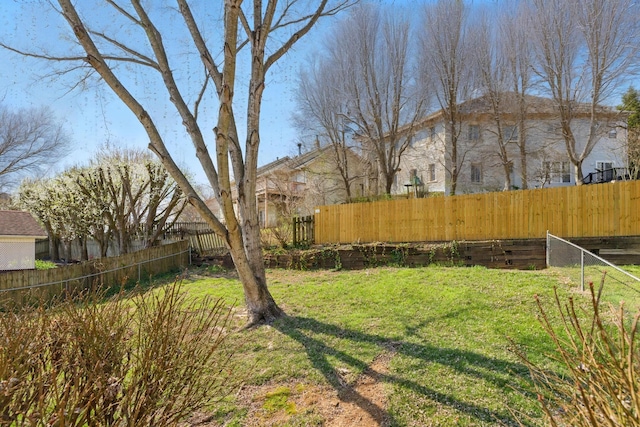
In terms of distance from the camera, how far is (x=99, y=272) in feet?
35.1

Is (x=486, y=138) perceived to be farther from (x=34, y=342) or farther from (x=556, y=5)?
(x=34, y=342)

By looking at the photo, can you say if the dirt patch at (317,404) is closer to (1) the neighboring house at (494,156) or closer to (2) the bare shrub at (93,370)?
(2) the bare shrub at (93,370)

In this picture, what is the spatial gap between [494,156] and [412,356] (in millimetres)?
19385

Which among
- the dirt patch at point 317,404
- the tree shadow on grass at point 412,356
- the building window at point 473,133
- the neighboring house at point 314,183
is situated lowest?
the dirt patch at point 317,404

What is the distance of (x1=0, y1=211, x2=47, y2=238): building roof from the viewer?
43.7 feet

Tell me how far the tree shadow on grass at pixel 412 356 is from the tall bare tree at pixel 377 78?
1317 cm

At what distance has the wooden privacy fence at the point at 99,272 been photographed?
362 inches

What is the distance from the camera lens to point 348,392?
10.7 feet

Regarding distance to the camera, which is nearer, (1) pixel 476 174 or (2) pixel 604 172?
(2) pixel 604 172

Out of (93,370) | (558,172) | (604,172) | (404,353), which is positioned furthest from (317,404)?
(604,172)

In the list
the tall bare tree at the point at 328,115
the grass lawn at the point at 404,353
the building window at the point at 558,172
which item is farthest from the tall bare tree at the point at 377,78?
the grass lawn at the point at 404,353

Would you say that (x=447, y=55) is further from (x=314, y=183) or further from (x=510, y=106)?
(x=314, y=183)

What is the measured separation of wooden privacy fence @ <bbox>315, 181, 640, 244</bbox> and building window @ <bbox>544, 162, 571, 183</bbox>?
12.0m

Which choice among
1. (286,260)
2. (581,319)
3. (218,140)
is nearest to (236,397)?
(218,140)
